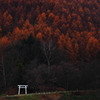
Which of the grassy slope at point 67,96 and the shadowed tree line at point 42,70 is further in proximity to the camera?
the shadowed tree line at point 42,70

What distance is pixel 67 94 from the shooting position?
4066 centimetres

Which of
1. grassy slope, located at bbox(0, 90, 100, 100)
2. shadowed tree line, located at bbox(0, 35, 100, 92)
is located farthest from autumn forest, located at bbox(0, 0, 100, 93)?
grassy slope, located at bbox(0, 90, 100, 100)

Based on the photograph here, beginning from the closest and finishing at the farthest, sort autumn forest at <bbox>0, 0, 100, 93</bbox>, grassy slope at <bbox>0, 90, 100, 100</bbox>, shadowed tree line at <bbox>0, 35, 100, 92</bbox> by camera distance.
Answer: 1. grassy slope at <bbox>0, 90, 100, 100</bbox>
2. shadowed tree line at <bbox>0, 35, 100, 92</bbox>
3. autumn forest at <bbox>0, 0, 100, 93</bbox>

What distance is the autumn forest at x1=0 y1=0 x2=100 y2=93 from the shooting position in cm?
4666

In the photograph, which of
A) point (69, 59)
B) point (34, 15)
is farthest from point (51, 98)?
point (34, 15)

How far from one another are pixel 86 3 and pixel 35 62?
65442mm

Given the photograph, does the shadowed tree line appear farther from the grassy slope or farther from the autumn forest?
the grassy slope

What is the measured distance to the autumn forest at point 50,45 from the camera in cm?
4666

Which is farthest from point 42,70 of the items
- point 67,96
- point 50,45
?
point 50,45

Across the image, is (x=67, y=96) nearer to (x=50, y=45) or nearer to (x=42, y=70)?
(x=42, y=70)

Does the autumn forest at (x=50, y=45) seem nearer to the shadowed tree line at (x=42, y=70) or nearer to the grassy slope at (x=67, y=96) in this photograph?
the shadowed tree line at (x=42, y=70)

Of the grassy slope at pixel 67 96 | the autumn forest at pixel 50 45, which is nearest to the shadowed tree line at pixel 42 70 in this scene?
the autumn forest at pixel 50 45

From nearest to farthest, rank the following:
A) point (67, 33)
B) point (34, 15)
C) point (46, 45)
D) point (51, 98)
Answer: point (51, 98) < point (46, 45) < point (67, 33) < point (34, 15)

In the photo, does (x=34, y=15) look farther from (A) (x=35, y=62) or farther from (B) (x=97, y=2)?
(A) (x=35, y=62)
